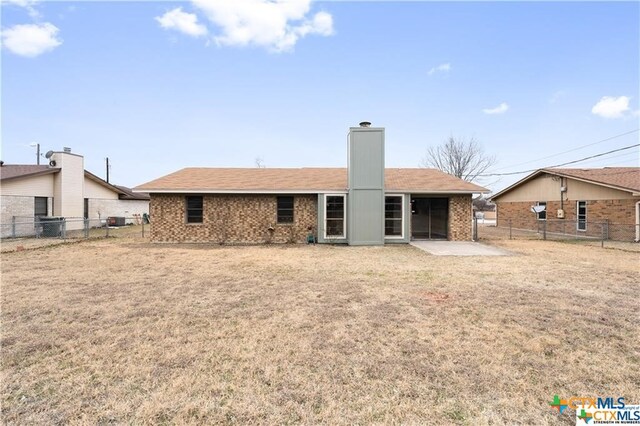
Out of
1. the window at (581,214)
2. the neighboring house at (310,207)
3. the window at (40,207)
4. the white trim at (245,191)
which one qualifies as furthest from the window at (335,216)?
the window at (40,207)

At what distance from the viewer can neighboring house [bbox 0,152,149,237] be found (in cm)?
1553

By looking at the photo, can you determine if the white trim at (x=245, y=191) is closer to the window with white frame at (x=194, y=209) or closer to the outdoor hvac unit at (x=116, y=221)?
the window with white frame at (x=194, y=209)

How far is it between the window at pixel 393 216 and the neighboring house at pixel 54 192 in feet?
59.7

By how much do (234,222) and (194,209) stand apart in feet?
6.39

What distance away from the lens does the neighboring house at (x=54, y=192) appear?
611 inches

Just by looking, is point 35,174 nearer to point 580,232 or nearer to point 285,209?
point 285,209

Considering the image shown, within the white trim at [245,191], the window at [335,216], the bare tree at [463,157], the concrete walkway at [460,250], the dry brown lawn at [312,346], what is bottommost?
the dry brown lawn at [312,346]

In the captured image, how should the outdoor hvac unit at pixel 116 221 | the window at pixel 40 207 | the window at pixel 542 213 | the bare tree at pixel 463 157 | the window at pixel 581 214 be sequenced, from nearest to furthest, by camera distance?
the window at pixel 40 207 → the window at pixel 581 214 → the window at pixel 542 213 → the outdoor hvac unit at pixel 116 221 → the bare tree at pixel 463 157

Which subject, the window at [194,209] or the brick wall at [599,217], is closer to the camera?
the window at [194,209]

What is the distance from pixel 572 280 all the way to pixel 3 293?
11.7 meters

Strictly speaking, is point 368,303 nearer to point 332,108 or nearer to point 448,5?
point 448,5

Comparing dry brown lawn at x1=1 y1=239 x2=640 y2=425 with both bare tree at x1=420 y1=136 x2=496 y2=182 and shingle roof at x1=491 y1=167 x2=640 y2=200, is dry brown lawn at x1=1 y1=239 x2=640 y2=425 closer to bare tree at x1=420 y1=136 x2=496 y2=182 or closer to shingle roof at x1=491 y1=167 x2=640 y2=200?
shingle roof at x1=491 y1=167 x2=640 y2=200

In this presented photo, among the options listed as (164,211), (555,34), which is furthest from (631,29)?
(164,211)

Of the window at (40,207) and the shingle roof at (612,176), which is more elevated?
the shingle roof at (612,176)
